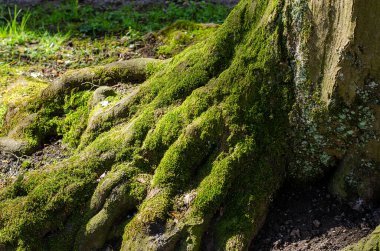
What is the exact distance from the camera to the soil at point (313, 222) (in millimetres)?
3797

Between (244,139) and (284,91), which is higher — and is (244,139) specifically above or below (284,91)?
below

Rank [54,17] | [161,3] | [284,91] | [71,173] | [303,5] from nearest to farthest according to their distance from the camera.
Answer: [303,5] < [284,91] < [71,173] < [54,17] < [161,3]

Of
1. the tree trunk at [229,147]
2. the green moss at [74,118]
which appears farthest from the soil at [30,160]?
the tree trunk at [229,147]

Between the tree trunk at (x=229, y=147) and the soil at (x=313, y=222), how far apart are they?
0.09 meters

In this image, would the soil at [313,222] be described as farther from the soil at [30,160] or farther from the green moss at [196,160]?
the soil at [30,160]

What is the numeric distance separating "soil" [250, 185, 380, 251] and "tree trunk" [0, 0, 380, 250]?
9 cm

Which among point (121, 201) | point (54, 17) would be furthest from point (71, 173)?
point (54, 17)

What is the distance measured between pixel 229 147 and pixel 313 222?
31.0 inches

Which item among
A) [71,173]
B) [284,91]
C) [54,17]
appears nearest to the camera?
[284,91]

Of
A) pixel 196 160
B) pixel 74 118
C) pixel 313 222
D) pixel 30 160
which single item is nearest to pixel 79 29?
pixel 74 118

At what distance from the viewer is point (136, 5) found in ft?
29.6

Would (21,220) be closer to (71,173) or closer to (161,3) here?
(71,173)

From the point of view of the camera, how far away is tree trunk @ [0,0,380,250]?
3.71 meters

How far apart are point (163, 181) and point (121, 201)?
346 mm
